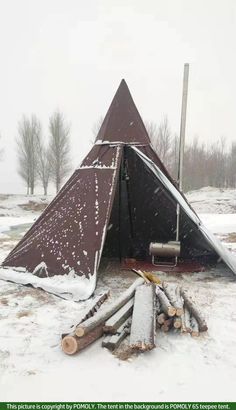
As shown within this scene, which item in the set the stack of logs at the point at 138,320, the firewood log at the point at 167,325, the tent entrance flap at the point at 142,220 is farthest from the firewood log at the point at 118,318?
the tent entrance flap at the point at 142,220

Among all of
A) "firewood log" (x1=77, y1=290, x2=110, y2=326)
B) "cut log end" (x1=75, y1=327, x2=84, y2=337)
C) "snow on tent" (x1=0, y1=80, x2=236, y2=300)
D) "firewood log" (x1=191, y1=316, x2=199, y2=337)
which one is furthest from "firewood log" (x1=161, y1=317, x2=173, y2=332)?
"snow on tent" (x1=0, y1=80, x2=236, y2=300)

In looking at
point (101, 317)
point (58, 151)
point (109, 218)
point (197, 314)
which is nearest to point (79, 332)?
point (101, 317)

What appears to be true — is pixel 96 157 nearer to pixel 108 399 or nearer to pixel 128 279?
pixel 128 279

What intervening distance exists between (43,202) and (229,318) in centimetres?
2508

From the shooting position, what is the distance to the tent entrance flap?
22.2 ft

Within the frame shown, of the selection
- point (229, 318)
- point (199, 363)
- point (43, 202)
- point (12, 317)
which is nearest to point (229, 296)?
point (229, 318)

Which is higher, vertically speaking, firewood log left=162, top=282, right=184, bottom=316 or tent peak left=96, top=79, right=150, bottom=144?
tent peak left=96, top=79, right=150, bottom=144

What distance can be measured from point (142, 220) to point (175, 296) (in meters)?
3.40

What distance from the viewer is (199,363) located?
3158 mm

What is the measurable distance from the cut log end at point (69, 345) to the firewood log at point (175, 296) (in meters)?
1.13

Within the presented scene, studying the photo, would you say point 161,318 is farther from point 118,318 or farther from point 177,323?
point 118,318

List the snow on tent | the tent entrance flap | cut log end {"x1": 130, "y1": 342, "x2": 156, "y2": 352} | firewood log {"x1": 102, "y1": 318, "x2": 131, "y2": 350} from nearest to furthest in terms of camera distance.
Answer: cut log end {"x1": 130, "y1": 342, "x2": 156, "y2": 352} → firewood log {"x1": 102, "y1": 318, "x2": 131, "y2": 350} → the snow on tent → the tent entrance flap

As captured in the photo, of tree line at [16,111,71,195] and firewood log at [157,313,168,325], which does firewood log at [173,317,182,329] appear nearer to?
firewood log at [157,313,168,325]

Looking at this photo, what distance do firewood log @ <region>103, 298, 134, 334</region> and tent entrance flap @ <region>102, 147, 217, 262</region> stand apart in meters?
2.90
